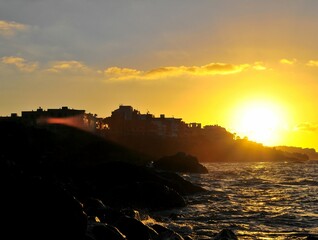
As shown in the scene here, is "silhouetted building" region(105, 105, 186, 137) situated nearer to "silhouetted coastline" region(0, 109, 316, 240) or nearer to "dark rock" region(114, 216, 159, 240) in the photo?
"silhouetted coastline" region(0, 109, 316, 240)

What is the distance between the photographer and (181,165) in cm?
8469

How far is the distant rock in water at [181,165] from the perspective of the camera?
8100 centimetres

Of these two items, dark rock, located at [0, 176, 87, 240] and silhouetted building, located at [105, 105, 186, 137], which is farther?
silhouetted building, located at [105, 105, 186, 137]

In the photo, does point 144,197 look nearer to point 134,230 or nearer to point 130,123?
point 134,230

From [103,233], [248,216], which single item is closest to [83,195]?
[248,216]

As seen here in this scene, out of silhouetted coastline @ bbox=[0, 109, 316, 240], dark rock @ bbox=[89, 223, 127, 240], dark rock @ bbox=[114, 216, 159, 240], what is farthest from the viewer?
dark rock @ bbox=[114, 216, 159, 240]

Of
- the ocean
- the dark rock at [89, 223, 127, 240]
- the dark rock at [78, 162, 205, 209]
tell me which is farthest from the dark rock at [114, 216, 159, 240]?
the dark rock at [78, 162, 205, 209]

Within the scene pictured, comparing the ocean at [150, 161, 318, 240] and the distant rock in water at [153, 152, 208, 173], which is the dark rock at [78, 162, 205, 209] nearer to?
the ocean at [150, 161, 318, 240]

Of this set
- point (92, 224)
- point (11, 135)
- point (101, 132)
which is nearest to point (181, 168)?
point (11, 135)

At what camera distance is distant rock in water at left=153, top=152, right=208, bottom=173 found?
81.0 metres

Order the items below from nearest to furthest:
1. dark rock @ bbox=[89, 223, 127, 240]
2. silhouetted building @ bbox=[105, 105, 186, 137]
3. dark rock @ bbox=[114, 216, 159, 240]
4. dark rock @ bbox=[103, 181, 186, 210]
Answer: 1. dark rock @ bbox=[89, 223, 127, 240]
2. dark rock @ bbox=[114, 216, 159, 240]
3. dark rock @ bbox=[103, 181, 186, 210]
4. silhouetted building @ bbox=[105, 105, 186, 137]

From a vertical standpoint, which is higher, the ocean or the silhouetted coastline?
the silhouetted coastline

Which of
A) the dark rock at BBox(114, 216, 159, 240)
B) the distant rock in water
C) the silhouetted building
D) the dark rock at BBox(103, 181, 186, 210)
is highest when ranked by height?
the silhouetted building

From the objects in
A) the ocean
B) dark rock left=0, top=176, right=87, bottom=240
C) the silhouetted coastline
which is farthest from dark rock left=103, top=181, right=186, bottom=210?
dark rock left=0, top=176, right=87, bottom=240
